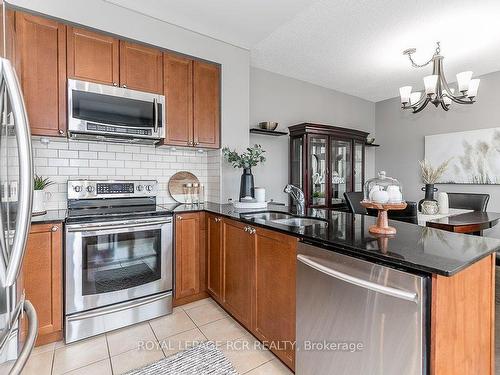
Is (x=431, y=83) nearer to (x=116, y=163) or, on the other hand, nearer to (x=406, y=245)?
(x=406, y=245)

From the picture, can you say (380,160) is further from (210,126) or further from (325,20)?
(210,126)

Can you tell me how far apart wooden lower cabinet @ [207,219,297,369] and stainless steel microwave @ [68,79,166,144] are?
101cm

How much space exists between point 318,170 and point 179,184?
6.65 feet

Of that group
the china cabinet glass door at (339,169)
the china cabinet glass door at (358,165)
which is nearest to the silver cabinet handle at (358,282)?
the china cabinet glass door at (339,169)

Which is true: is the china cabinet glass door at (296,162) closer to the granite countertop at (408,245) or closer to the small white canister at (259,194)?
the small white canister at (259,194)

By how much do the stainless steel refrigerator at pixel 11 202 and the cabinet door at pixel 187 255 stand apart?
161cm

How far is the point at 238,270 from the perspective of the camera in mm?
2082

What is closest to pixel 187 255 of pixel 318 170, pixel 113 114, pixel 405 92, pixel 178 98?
pixel 113 114

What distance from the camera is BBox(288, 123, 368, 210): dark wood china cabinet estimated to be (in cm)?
376

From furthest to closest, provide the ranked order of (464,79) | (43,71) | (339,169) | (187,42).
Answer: (339,169)
(187,42)
(464,79)
(43,71)

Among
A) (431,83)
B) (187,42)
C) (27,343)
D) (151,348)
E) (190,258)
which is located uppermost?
(187,42)

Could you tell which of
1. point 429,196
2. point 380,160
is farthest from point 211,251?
point 380,160

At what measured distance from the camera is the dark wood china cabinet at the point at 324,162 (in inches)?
148

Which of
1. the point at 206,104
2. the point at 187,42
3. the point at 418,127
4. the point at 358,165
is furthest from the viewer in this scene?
the point at 418,127
